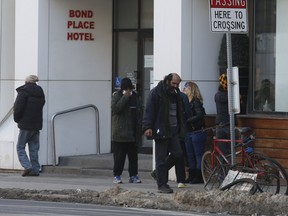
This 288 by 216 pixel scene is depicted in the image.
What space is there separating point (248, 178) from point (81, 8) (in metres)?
7.63

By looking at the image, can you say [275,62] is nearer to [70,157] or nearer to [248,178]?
[248,178]

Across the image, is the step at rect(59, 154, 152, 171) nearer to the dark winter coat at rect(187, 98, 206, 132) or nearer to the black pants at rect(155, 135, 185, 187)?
the dark winter coat at rect(187, 98, 206, 132)

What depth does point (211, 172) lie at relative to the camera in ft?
51.9

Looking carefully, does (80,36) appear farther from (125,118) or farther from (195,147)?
(195,147)

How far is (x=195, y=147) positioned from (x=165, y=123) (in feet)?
6.08

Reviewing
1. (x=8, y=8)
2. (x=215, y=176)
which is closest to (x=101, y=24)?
(x=8, y=8)

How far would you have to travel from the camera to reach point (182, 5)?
17.0 m

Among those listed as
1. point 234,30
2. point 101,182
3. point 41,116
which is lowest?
point 101,182

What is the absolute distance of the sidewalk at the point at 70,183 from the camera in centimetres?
1592

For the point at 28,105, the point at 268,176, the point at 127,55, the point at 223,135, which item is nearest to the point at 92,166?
the point at 28,105

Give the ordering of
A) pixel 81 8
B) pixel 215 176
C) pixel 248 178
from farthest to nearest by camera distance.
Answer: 1. pixel 81 8
2. pixel 215 176
3. pixel 248 178

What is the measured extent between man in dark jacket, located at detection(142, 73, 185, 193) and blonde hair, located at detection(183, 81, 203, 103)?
1376mm

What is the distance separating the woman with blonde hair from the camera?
1655cm

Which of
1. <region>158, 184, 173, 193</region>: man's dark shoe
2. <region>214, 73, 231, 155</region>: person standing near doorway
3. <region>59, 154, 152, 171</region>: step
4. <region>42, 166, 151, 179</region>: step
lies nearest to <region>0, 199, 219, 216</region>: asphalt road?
<region>158, 184, 173, 193</region>: man's dark shoe
